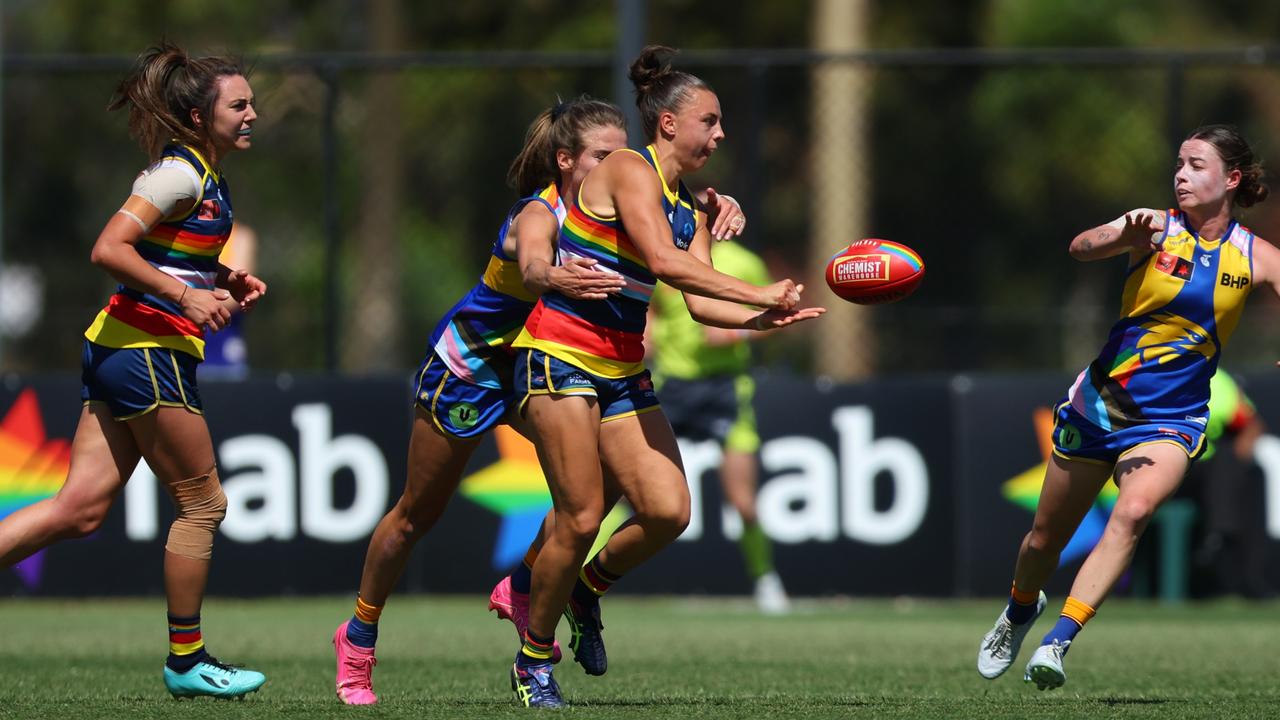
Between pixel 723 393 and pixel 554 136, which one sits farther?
pixel 723 393

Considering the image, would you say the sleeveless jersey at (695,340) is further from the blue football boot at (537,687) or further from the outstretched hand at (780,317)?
the blue football boot at (537,687)

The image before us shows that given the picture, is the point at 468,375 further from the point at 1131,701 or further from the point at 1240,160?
the point at 1240,160

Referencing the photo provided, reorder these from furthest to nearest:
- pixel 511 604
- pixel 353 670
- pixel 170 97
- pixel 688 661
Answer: pixel 688 661 < pixel 511 604 < pixel 353 670 < pixel 170 97

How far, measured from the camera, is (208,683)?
6.07m

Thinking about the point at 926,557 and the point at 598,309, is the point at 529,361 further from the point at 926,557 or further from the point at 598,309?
the point at 926,557

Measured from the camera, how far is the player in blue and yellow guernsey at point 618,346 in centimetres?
576

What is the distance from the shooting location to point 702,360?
1068cm

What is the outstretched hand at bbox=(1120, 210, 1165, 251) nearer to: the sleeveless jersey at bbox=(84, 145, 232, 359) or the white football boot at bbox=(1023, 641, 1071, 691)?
the white football boot at bbox=(1023, 641, 1071, 691)

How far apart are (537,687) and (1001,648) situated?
5.68ft

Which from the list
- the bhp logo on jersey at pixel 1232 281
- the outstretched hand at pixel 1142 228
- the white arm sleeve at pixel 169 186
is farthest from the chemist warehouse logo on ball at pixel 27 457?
the bhp logo on jersey at pixel 1232 281

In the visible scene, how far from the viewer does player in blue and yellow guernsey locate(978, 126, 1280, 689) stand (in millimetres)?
6312

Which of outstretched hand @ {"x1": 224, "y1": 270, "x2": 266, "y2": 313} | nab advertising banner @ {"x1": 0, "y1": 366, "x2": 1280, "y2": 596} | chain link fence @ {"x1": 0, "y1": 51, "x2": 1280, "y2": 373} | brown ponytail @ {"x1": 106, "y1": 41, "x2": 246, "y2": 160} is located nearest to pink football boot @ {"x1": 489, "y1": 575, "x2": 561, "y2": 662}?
outstretched hand @ {"x1": 224, "y1": 270, "x2": 266, "y2": 313}

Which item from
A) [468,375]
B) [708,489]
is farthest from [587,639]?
[708,489]

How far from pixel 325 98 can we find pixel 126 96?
563 centimetres
